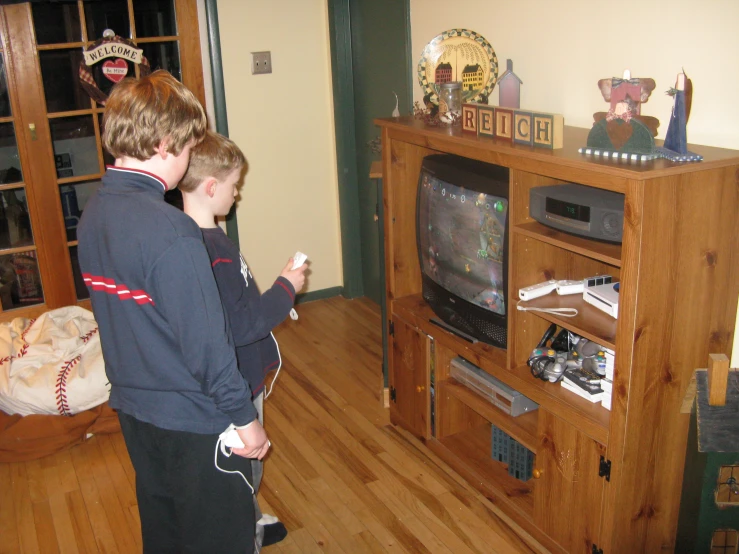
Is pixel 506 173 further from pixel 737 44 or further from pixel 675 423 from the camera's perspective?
pixel 675 423

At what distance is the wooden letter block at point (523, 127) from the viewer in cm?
213

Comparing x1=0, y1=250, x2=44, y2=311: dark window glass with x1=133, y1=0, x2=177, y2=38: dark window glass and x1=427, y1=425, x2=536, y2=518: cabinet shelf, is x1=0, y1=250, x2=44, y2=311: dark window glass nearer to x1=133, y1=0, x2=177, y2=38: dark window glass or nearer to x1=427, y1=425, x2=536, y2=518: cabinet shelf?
x1=133, y1=0, x2=177, y2=38: dark window glass

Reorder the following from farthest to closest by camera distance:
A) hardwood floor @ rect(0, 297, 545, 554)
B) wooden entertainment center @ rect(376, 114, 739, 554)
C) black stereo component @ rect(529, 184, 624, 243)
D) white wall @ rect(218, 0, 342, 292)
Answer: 1. white wall @ rect(218, 0, 342, 292)
2. hardwood floor @ rect(0, 297, 545, 554)
3. black stereo component @ rect(529, 184, 624, 243)
4. wooden entertainment center @ rect(376, 114, 739, 554)

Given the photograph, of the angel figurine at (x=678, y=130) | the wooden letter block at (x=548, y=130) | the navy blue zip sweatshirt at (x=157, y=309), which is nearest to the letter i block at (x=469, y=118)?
the wooden letter block at (x=548, y=130)

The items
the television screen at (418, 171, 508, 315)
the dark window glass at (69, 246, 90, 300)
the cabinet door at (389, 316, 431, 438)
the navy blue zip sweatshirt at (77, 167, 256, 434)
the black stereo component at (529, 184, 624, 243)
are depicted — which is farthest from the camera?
the dark window glass at (69, 246, 90, 300)

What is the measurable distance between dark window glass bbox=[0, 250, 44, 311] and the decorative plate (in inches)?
89.9

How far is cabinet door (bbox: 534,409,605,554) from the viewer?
82.3 inches

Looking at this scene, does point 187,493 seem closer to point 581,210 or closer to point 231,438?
point 231,438

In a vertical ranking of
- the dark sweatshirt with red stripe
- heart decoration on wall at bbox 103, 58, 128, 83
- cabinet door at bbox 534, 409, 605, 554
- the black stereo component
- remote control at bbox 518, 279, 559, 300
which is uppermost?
heart decoration on wall at bbox 103, 58, 128, 83

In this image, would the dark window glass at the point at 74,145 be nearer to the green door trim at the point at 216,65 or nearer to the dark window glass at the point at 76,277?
the dark window glass at the point at 76,277

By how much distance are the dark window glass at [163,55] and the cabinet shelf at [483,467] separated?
7.79 ft

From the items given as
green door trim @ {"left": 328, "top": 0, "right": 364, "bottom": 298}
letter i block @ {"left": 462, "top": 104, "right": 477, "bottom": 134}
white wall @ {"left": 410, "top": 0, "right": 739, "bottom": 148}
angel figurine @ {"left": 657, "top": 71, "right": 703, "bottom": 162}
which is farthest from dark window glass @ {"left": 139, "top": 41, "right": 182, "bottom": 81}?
angel figurine @ {"left": 657, "top": 71, "right": 703, "bottom": 162}

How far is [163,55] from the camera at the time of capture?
3885 mm

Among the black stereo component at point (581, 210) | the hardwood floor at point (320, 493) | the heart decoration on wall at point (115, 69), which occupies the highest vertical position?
the heart decoration on wall at point (115, 69)
